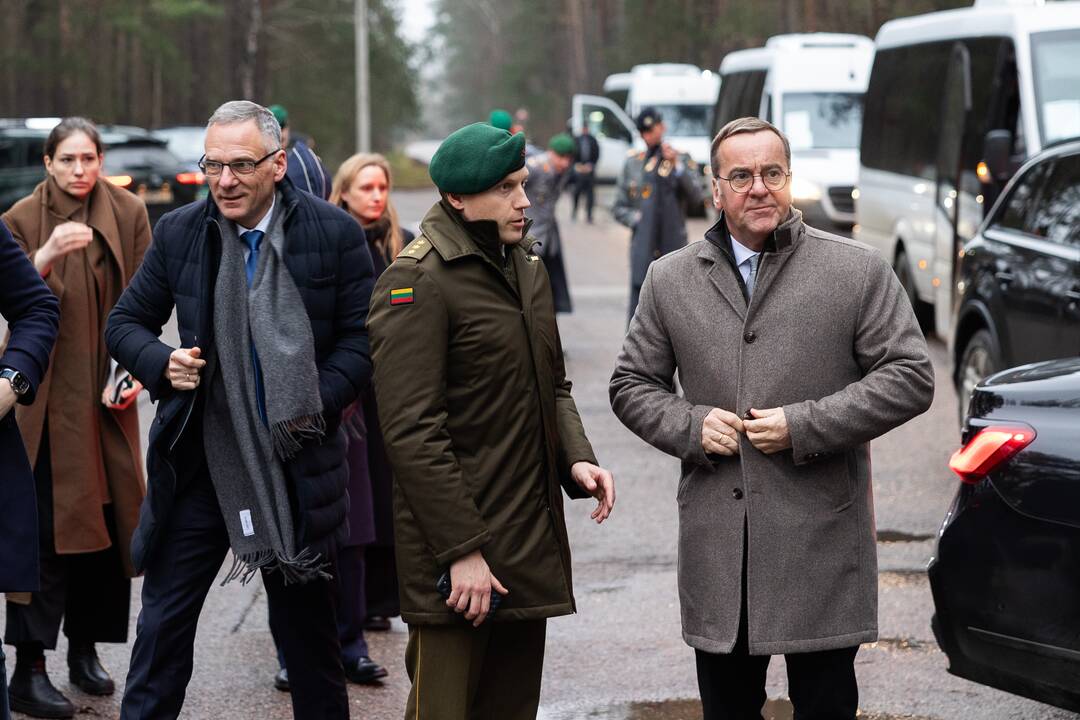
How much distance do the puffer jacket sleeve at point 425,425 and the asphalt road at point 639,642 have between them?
74.1 inches

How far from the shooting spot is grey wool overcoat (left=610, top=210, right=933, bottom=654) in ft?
12.4

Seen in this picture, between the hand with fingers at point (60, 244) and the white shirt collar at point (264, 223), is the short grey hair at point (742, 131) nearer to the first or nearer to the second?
the white shirt collar at point (264, 223)

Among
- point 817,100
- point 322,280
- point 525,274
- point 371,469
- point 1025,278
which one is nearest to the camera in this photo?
point 525,274

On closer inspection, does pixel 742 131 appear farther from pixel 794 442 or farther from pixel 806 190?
pixel 806 190

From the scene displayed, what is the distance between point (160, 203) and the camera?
2148 centimetres

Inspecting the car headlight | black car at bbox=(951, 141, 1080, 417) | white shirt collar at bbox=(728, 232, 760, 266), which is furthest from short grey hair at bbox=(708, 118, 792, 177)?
the car headlight

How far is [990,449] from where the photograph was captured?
176 inches

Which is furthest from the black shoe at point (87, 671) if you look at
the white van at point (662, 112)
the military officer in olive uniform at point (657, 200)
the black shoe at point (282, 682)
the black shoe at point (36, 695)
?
the white van at point (662, 112)

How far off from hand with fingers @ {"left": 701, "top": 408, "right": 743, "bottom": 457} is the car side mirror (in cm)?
732

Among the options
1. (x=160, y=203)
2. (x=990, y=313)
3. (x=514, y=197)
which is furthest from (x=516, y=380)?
(x=160, y=203)

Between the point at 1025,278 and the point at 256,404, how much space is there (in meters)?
5.09

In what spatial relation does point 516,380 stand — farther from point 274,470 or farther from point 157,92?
point 157,92

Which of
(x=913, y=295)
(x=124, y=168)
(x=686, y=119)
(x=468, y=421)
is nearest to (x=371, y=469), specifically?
(x=468, y=421)

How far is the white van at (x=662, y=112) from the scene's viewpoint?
3212 cm
